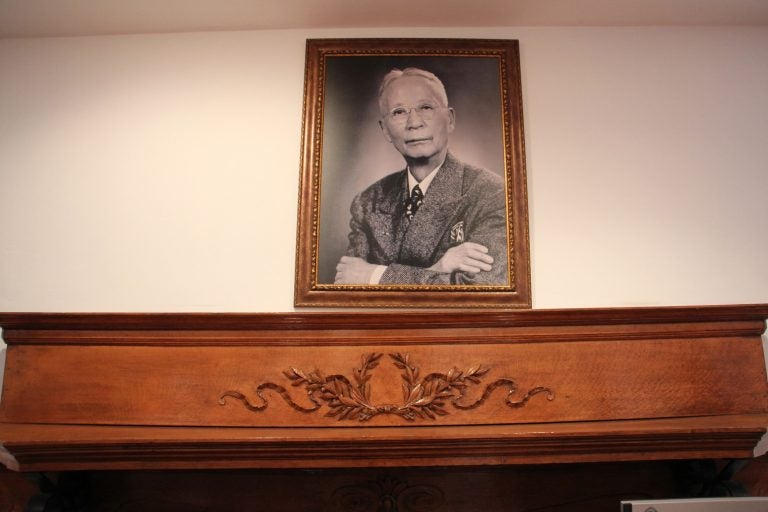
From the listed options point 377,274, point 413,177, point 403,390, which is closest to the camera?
point 403,390

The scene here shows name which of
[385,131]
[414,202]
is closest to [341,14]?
[385,131]

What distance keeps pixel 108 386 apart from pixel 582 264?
1.50 metres

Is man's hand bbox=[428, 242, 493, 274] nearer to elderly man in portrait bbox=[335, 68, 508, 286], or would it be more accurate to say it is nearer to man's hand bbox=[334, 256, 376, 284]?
elderly man in portrait bbox=[335, 68, 508, 286]

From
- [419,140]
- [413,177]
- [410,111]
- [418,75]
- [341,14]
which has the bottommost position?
[413,177]

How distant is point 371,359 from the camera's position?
1.51m

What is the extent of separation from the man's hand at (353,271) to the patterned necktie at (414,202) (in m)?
0.22

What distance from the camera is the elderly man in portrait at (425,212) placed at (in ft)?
5.94

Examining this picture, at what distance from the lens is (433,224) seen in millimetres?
1857

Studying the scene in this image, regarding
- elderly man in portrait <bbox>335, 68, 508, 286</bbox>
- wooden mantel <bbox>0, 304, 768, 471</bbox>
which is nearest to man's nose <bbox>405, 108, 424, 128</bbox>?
→ elderly man in portrait <bbox>335, 68, 508, 286</bbox>

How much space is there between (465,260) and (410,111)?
580 millimetres

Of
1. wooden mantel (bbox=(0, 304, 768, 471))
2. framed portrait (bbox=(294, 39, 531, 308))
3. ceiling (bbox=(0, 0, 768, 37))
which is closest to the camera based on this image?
wooden mantel (bbox=(0, 304, 768, 471))

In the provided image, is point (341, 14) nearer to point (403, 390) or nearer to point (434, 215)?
point (434, 215)

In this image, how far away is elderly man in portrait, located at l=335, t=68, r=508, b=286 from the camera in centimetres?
181

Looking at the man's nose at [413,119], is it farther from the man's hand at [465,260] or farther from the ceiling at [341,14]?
the man's hand at [465,260]
